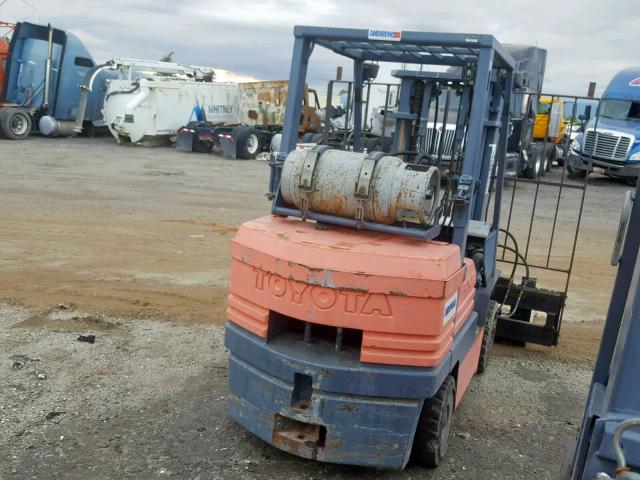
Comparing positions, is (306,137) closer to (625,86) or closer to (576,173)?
(576,173)

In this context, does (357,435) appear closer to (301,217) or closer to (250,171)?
(301,217)

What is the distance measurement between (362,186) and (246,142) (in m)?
18.1

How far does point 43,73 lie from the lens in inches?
885

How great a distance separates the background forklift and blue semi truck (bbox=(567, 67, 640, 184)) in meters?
17.2

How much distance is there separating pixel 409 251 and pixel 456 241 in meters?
0.62

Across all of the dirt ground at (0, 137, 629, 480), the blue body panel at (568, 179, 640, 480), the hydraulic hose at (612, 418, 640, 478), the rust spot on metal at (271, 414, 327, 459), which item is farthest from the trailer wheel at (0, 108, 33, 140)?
the hydraulic hose at (612, 418, 640, 478)

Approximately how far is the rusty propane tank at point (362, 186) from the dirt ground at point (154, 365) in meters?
1.57

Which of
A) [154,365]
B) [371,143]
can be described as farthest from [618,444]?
[371,143]

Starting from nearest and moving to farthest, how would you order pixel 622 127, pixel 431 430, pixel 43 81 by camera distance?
pixel 431 430, pixel 622 127, pixel 43 81

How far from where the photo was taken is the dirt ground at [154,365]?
4223 millimetres

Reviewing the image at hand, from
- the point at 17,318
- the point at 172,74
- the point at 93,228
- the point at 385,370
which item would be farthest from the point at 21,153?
the point at 385,370

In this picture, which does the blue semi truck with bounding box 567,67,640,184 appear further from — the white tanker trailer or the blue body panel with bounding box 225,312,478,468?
the blue body panel with bounding box 225,312,478,468

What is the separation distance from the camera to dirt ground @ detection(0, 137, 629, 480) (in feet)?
13.9

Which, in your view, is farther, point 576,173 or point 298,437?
point 576,173
